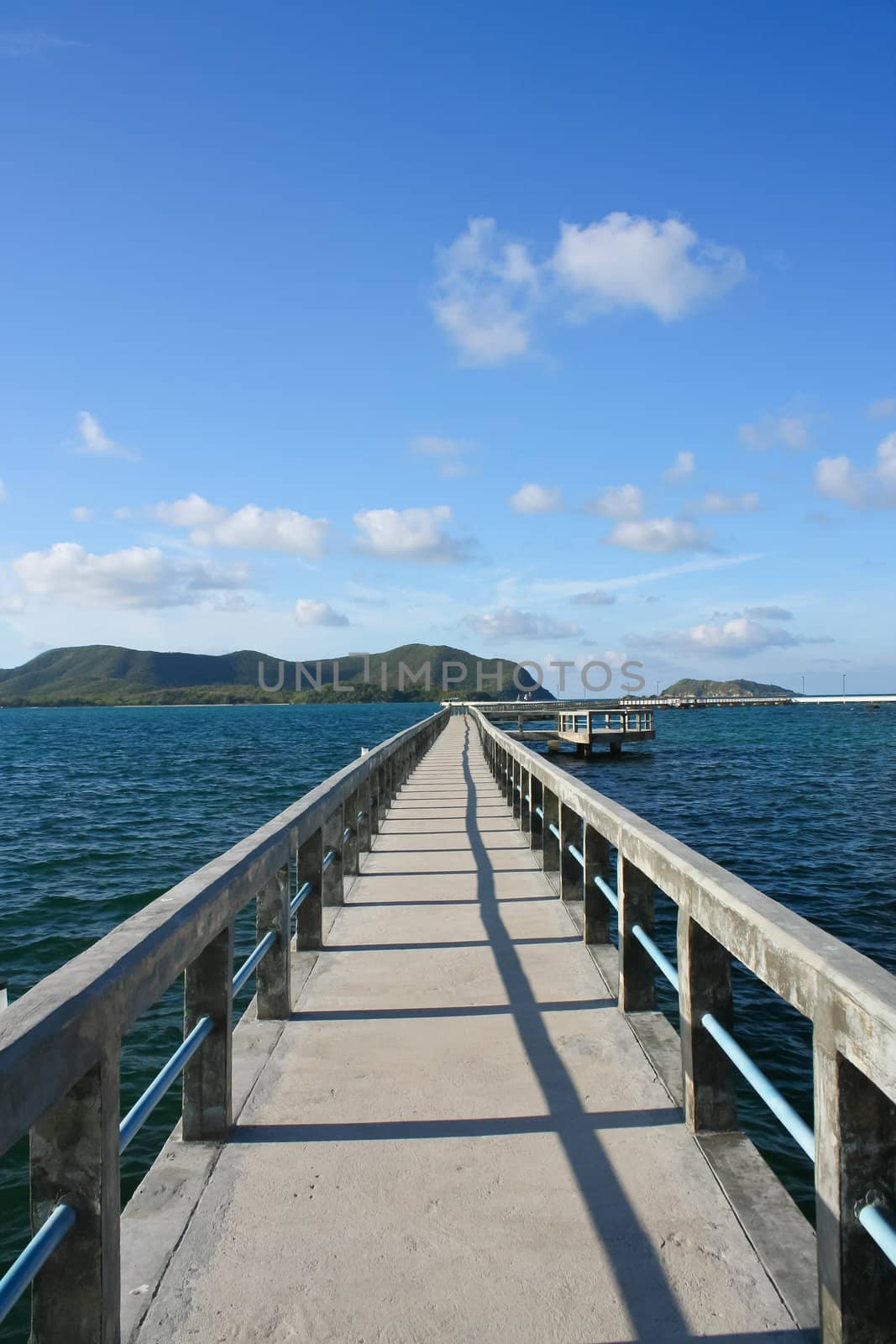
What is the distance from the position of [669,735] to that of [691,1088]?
249ft

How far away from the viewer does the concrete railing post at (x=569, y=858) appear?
6.39m

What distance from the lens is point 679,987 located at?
338 cm

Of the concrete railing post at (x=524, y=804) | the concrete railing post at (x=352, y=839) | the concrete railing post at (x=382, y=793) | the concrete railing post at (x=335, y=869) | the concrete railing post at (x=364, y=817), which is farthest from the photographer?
the concrete railing post at (x=382, y=793)

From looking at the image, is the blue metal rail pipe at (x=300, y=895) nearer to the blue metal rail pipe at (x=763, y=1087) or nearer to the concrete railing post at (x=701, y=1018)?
the concrete railing post at (x=701, y=1018)

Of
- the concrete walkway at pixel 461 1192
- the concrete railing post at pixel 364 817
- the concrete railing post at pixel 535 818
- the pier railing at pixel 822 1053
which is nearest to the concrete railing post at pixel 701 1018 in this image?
the pier railing at pixel 822 1053

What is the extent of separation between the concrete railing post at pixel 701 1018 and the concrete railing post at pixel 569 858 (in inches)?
121

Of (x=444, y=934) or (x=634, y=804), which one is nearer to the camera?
(x=444, y=934)

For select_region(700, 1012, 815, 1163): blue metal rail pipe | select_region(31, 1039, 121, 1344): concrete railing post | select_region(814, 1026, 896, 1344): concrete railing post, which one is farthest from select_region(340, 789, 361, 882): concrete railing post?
select_region(814, 1026, 896, 1344): concrete railing post

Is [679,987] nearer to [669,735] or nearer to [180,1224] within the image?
[180,1224]

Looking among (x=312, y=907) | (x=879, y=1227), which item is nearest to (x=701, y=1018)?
(x=879, y=1227)

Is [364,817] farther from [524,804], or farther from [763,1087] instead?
[763,1087]

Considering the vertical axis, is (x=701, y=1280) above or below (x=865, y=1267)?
below

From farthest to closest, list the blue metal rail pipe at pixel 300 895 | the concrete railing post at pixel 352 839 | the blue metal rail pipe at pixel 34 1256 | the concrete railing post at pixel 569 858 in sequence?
the concrete railing post at pixel 352 839 < the concrete railing post at pixel 569 858 < the blue metal rail pipe at pixel 300 895 < the blue metal rail pipe at pixel 34 1256

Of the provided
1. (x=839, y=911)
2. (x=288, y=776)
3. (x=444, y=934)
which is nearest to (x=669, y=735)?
(x=288, y=776)
